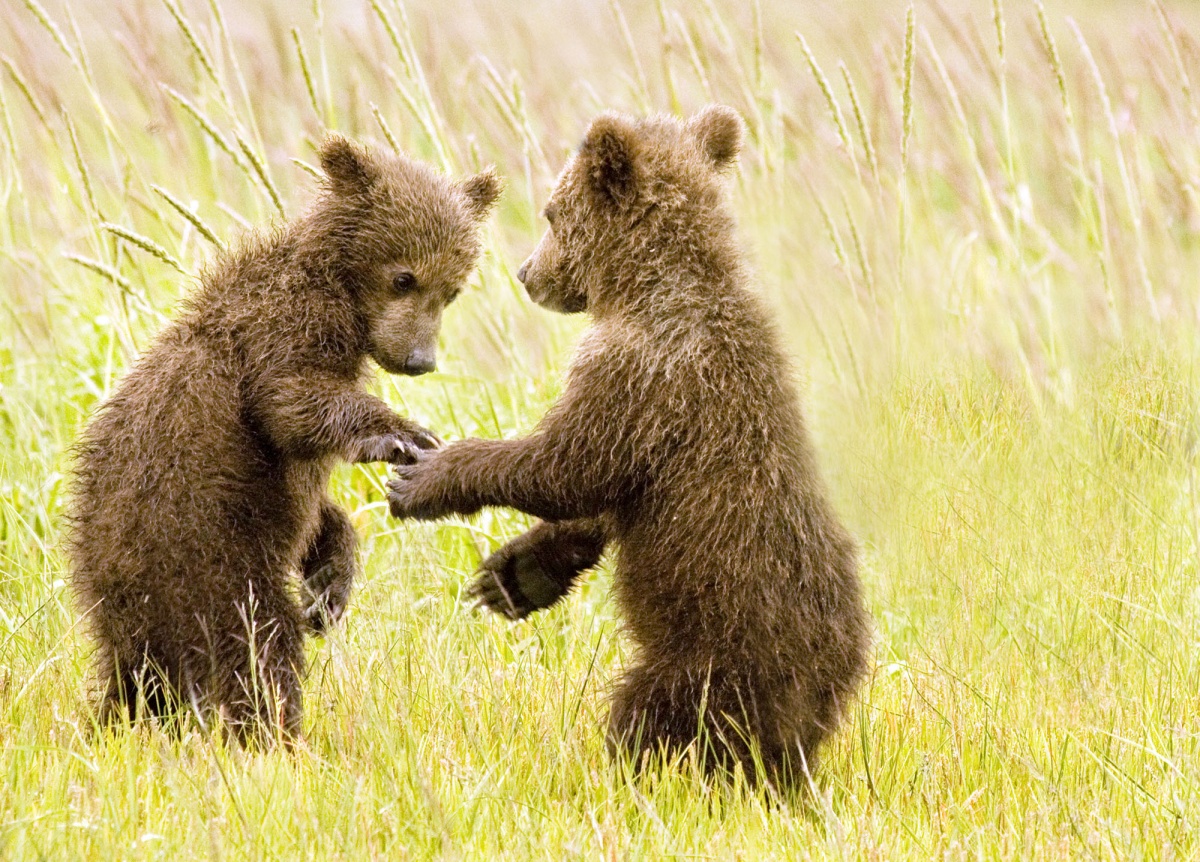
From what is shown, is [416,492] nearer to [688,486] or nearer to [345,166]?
[688,486]

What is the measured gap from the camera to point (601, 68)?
10.0 meters

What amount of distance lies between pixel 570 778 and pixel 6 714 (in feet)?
5.22

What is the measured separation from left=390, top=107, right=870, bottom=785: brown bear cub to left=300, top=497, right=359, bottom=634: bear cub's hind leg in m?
0.70

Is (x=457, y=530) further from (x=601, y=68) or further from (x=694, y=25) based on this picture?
(x=601, y=68)

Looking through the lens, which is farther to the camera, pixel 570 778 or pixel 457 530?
pixel 457 530

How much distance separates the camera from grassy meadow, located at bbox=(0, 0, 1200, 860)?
3.47 meters

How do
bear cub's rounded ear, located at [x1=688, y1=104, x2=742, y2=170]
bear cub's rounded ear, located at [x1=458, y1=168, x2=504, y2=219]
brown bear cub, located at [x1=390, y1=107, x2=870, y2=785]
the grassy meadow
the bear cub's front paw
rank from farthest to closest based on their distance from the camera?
bear cub's rounded ear, located at [x1=458, y1=168, x2=504, y2=219] → the bear cub's front paw → bear cub's rounded ear, located at [x1=688, y1=104, x2=742, y2=170] → brown bear cub, located at [x1=390, y1=107, x2=870, y2=785] → the grassy meadow

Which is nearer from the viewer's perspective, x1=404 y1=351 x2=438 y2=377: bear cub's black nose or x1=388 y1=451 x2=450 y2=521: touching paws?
x1=388 y1=451 x2=450 y2=521: touching paws

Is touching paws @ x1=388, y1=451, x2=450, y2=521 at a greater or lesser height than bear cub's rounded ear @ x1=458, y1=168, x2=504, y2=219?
lesser

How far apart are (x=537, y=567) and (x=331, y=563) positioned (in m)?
0.73

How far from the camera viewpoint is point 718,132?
443 cm

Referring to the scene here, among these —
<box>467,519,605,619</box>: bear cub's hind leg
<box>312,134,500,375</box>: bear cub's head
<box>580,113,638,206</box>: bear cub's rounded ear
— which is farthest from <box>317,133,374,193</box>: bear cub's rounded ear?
<box>467,519,605,619</box>: bear cub's hind leg

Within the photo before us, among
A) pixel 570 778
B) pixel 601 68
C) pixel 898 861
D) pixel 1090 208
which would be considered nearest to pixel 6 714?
pixel 570 778

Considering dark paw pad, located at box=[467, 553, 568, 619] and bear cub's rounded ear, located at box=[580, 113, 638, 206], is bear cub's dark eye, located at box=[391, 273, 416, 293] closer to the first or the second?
bear cub's rounded ear, located at box=[580, 113, 638, 206]
